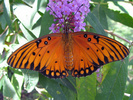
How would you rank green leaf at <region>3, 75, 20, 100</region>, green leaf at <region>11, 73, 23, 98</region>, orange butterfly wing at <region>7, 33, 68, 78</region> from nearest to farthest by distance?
orange butterfly wing at <region>7, 33, 68, 78</region>, green leaf at <region>3, 75, 20, 100</region>, green leaf at <region>11, 73, 23, 98</region>

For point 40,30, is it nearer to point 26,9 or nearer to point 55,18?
point 55,18

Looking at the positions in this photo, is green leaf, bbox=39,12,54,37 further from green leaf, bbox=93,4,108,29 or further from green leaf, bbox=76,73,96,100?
green leaf, bbox=93,4,108,29

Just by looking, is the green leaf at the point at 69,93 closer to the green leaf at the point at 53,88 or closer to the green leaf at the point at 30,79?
the green leaf at the point at 53,88

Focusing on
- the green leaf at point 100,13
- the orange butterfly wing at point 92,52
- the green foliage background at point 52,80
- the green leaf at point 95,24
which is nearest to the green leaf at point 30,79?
the green foliage background at point 52,80

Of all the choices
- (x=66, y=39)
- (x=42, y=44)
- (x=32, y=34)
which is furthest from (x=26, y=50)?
(x=66, y=39)

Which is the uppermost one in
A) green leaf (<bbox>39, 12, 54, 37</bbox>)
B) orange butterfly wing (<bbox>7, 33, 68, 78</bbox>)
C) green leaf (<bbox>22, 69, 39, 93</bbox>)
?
green leaf (<bbox>39, 12, 54, 37</bbox>)

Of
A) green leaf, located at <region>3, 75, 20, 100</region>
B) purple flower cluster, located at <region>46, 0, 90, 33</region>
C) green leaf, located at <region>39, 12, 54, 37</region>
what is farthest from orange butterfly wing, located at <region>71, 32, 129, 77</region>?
green leaf, located at <region>3, 75, 20, 100</region>

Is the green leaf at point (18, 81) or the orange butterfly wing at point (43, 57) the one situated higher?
the orange butterfly wing at point (43, 57)
